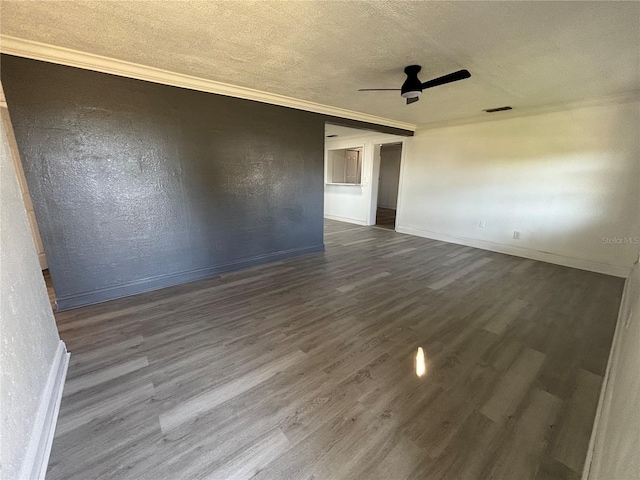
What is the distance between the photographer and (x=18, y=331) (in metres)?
1.17

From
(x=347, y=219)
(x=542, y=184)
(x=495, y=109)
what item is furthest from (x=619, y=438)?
(x=347, y=219)

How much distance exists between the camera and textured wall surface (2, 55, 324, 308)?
220cm

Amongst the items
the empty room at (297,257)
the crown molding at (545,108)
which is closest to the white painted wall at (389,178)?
the crown molding at (545,108)

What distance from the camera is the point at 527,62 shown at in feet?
7.40

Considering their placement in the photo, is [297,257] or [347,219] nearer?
[297,257]

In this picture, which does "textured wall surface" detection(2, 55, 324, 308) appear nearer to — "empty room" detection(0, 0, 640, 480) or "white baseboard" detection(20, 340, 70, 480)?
"empty room" detection(0, 0, 640, 480)

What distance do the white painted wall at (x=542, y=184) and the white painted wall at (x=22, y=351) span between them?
217 inches

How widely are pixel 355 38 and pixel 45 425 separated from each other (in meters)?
2.97

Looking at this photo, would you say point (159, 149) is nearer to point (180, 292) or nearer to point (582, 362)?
point (180, 292)

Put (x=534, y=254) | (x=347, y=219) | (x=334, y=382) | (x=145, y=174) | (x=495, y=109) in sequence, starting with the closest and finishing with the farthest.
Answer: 1. (x=334, y=382)
2. (x=145, y=174)
3. (x=495, y=109)
4. (x=534, y=254)
5. (x=347, y=219)

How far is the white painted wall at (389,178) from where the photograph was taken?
9250mm

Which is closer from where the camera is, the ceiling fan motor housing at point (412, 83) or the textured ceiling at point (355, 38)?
the textured ceiling at point (355, 38)

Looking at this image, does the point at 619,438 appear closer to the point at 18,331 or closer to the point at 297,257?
the point at 18,331

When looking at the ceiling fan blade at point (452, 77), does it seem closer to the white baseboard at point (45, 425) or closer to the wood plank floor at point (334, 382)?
the wood plank floor at point (334, 382)
